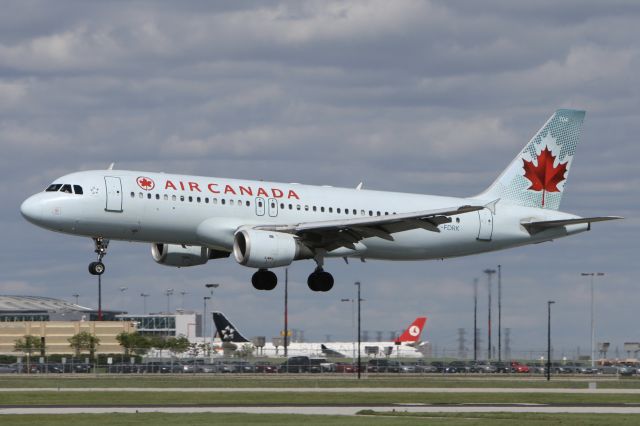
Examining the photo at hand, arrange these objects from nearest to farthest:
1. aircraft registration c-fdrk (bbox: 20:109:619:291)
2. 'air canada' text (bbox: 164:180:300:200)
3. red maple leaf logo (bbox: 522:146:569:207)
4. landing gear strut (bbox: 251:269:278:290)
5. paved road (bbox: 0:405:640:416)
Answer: paved road (bbox: 0:405:640:416)
aircraft registration c-fdrk (bbox: 20:109:619:291)
'air canada' text (bbox: 164:180:300:200)
landing gear strut (bbox: 251:269:278:290)
red maple leaf logo (bbox: 522:146:569:207)

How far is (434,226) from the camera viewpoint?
7144 centimetres

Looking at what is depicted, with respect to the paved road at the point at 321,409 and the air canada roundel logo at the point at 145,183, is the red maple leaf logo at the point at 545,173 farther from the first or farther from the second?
the air canada roundel logo at the point at 145,183

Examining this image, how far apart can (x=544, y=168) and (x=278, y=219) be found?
22.1 metres

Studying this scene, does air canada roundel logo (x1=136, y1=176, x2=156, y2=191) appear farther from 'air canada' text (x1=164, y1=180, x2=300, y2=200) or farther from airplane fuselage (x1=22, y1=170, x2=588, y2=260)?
'air canada' text (x1=164, y1=180, x2=300, y2=200)

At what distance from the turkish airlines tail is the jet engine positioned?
19237 mm

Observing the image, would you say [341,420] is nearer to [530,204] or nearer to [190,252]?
[190,252]

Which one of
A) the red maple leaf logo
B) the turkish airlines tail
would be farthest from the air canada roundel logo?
the red maple leaf logo

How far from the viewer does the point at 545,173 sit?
84750 mm

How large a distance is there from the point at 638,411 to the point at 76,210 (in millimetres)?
31149

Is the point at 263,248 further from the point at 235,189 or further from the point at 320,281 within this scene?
the point at 320,281

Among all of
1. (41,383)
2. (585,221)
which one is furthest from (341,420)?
(41,383)

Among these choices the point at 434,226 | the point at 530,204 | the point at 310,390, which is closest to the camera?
the point at 434,226

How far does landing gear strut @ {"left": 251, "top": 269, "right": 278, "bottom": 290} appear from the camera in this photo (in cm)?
7519

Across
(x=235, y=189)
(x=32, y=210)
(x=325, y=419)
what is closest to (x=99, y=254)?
(x=32, y=210)
